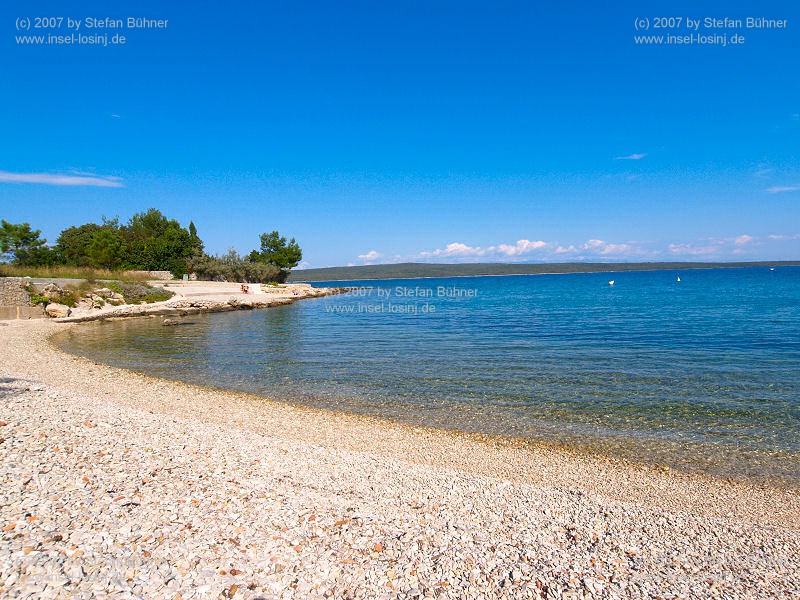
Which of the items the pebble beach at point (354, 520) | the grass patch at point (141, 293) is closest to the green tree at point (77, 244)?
the grass patch at point (141, 293)

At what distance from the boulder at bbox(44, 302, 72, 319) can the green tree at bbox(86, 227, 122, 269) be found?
109ft

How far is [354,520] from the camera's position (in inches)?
232

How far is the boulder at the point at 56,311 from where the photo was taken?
3591 cm

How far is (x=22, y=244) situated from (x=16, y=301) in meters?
30.6

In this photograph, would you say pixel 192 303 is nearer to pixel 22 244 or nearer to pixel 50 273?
pixel 50 273

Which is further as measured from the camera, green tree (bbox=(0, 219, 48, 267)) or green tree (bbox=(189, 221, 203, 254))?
green tree (bbox=(189, 221, 203, 254))

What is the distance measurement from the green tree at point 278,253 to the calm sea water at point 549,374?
6544cm

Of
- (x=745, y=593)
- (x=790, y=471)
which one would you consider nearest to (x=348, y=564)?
(x=745, y=593)

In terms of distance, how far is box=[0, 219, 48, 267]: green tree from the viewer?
59.4m

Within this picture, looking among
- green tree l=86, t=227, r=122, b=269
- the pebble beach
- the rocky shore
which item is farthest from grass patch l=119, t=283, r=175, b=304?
the pebble beach

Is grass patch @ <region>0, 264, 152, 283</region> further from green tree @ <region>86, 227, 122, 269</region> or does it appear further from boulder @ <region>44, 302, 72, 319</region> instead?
green tree @ <region>86, 227, 122, 269</region>

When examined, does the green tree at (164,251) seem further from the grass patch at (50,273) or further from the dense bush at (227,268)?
the grass patch at (50,273)

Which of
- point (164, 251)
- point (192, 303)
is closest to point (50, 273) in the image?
point (192, 303)

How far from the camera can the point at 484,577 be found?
4.79 meters
